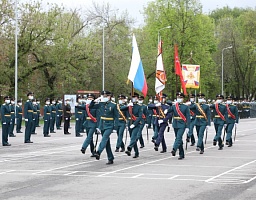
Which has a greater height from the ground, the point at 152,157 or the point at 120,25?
the point at 120,25

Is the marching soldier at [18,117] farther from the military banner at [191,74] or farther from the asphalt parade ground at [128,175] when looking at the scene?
the military banner at [191,74]

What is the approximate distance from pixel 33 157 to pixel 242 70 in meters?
71.5

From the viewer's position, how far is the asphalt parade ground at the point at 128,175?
11.6 metres

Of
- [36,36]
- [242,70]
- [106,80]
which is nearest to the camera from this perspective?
[36,36]

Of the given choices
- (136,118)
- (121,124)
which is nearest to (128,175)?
(136,118)

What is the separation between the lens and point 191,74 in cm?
5234

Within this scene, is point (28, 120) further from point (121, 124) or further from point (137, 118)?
point (137, 118)

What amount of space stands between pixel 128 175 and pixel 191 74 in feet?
127

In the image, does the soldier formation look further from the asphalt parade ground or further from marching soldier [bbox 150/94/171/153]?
the asphalt parade ground

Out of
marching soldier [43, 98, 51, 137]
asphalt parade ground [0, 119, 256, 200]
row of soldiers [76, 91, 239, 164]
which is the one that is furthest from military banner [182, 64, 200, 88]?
asphalt parade ground [0, 119, 256, 200]

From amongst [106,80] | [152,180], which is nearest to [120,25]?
[106,80]

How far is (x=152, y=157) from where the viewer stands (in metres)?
18.9

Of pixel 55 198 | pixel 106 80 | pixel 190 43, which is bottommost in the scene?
pixel 55 198

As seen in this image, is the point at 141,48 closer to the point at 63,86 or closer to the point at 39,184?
the point at 63,86
